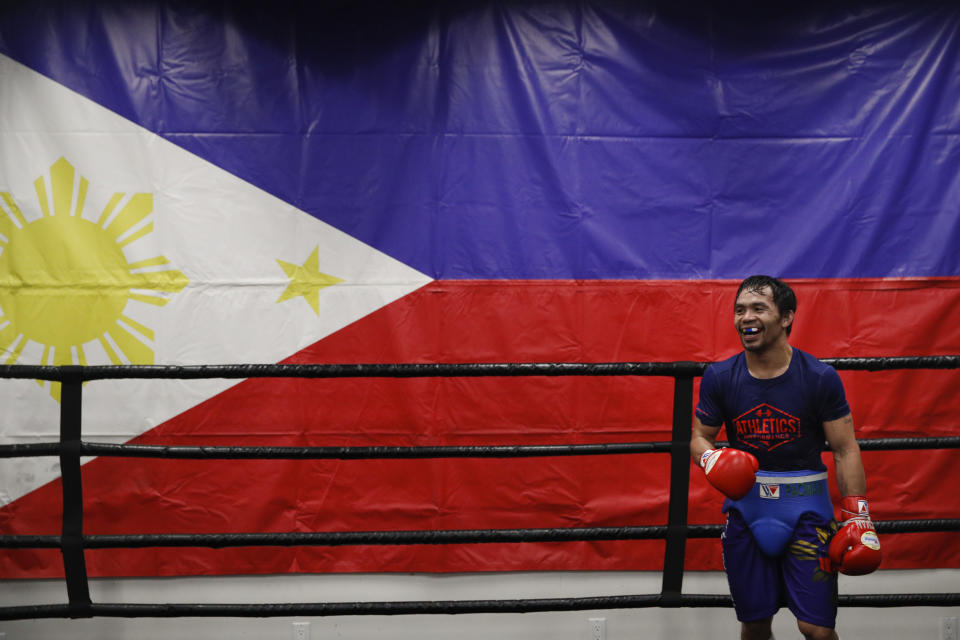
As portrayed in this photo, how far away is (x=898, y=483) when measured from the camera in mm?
2912

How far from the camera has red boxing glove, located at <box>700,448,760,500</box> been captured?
176 cm

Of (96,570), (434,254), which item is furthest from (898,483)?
(96,570)

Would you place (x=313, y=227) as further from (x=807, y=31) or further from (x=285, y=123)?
(x=807, y=31)

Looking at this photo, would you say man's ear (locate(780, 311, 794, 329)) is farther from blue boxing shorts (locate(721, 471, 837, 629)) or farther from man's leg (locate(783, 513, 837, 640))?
man's leg (locate(783, 513, 837, 640))

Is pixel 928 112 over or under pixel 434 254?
over

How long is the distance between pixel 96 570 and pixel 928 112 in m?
3.91

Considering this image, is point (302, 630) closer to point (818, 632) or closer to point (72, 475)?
point (72, 475)

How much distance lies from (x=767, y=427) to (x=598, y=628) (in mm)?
1504

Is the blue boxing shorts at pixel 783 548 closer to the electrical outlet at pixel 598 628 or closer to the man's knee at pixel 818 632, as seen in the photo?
the man's knee at pixel 818 632

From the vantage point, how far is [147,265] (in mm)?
2934

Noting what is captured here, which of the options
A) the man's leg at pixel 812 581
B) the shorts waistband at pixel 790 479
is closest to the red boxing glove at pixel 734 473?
the shorts waistband at pixel 790 479

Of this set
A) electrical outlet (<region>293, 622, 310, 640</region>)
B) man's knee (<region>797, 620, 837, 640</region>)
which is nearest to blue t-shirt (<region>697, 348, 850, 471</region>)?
man's knee (<region>797, 620, 837, 640</region>)

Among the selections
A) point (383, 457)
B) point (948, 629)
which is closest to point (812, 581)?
point (383, 457)

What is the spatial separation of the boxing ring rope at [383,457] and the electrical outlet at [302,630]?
85cm
